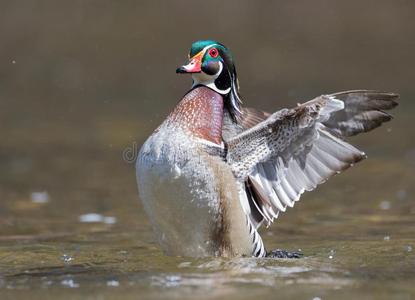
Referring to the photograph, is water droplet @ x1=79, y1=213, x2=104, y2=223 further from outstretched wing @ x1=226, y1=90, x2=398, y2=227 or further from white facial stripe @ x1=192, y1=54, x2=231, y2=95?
white facial stripe @ x1=192, y1=54, x2=231, y2=95

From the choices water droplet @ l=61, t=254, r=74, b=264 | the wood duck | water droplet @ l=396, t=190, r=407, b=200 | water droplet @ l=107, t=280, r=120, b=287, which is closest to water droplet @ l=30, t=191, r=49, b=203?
water droplet @ l=61, t=254, r=74, b=264

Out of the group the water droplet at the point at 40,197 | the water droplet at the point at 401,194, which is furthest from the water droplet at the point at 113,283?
the water droplet at the point at 401,194

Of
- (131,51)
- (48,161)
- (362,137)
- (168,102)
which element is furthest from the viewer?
(131,51)

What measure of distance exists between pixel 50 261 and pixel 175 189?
146 centimetres

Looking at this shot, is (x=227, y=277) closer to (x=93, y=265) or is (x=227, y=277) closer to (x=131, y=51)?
(x=93, y=265)

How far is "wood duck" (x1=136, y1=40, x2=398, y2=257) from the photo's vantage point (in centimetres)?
707

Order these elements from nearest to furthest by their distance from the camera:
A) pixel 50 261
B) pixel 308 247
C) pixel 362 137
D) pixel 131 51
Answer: pixel 50 261 < pixel 308 247 < pixel 362 137 < pixel 131 51

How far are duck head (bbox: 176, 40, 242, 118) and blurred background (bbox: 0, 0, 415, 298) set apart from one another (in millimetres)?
1802

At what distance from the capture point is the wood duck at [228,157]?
23.2 ft

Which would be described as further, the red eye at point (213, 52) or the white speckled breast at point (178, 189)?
the red eye at point (213, 52)

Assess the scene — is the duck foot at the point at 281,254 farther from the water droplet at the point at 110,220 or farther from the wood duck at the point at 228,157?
the water droplet at the point at 110,220

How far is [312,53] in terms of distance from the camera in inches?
702

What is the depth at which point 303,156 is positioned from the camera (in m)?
7.87

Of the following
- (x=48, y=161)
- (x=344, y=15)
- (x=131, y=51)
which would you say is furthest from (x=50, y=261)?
(x=344, y=15)
